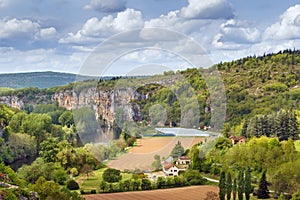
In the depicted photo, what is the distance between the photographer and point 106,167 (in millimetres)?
23016

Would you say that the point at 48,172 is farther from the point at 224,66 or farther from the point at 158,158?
the point at 224,66

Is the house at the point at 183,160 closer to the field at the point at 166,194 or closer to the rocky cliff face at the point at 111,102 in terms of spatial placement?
the field at the point at 166,194

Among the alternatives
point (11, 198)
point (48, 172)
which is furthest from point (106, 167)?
point (11, 198)

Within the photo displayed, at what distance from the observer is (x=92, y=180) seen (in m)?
23.0

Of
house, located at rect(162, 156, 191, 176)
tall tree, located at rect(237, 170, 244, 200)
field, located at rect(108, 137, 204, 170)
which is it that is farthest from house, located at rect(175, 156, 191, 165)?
tall tree, located at rect(237, 170, 244, 200)

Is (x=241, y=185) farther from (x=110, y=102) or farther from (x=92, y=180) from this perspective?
(x=110, y=102)

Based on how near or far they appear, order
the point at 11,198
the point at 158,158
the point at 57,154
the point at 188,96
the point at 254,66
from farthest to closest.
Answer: the point at 254,66, the point at 57,154, the point at 188,96, the point at 158,158, the point at 11,198

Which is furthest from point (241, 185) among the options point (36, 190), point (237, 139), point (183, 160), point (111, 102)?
point (237, 139)

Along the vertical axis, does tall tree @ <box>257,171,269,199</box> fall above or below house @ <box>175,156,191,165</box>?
below

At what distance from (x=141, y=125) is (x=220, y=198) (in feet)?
15.9

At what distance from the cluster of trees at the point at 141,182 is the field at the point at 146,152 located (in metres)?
0.42

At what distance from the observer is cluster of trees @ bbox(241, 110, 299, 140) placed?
30812mm

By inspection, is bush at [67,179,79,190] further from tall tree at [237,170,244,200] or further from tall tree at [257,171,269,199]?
tall tree at [257,171,269,199]

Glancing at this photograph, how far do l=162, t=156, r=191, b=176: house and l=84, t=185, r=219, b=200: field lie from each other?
42.2 inches
